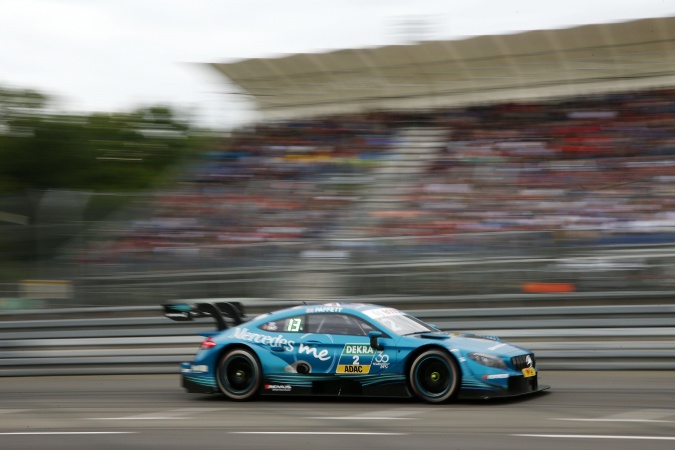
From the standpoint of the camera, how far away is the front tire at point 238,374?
10.1m

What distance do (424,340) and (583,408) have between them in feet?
5.63

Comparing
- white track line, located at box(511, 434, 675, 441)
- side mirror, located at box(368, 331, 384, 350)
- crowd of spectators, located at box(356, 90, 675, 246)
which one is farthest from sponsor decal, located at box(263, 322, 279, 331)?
crowd of spectators, located at box(356, 90, 675, 246)

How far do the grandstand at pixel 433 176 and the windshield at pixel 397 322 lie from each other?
2166mm

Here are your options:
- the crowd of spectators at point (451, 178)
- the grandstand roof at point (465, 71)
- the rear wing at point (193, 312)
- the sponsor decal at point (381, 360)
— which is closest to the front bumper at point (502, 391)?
the sponsor decal at point (381, 360)

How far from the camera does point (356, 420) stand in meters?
8.20

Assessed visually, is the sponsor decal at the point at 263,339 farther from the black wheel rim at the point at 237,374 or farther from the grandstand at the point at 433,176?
the grandstand at the point at 433,176

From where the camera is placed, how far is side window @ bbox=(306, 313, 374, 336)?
9.72 metres

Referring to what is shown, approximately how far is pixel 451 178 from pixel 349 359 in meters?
8.71

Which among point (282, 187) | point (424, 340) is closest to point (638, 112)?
point (282, 187)

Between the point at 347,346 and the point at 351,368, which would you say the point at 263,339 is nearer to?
the point at 347,346

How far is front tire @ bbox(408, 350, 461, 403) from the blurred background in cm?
315

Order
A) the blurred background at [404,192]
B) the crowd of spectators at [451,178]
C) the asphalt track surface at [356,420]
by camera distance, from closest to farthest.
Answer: the asphalt track surface at [356,420], the blurred background at [404,192], the crowd of spectators at [451,178]

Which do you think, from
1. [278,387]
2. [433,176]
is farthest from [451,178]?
[278,387]

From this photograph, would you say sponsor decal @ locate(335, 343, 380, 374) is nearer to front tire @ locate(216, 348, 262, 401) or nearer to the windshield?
the windshield
